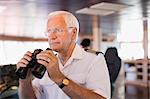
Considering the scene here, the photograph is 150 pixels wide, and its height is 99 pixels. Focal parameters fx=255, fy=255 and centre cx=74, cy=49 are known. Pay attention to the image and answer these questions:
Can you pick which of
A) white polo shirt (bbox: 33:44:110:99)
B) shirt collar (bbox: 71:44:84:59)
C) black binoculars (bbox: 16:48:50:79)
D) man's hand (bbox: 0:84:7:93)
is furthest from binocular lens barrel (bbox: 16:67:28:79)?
man's hand (bbox: 0:84:7:93)

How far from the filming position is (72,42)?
1308 millimetres

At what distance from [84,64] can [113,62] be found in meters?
1.50

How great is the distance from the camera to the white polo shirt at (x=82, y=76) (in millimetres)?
1240

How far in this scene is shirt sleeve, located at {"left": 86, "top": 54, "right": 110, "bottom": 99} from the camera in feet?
4.01

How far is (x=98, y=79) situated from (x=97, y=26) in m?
3.54

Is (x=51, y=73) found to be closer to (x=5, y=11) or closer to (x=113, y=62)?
(x=113, y=62)

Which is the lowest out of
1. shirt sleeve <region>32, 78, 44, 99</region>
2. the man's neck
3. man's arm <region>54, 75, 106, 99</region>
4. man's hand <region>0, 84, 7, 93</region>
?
man's hand <region>0, 84, 7, 93</region>

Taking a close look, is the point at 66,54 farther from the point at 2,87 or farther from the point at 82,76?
the point at 2,87

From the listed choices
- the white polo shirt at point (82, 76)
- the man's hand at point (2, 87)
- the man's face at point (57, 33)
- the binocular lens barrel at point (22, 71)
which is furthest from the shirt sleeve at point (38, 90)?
the man's hand at point (2, 87)

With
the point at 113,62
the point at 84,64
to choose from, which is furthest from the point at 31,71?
the point at 113,62

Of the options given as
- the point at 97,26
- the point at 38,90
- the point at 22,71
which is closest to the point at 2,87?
the point at 38,90

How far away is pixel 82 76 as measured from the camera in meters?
1.28

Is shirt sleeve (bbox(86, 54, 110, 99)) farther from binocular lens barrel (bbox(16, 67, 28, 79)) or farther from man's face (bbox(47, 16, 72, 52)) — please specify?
binocular lens barrel (bbox(16, 67, 28, 79))

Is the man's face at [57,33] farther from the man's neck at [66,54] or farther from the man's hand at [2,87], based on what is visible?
the man's hand at [2,87]
